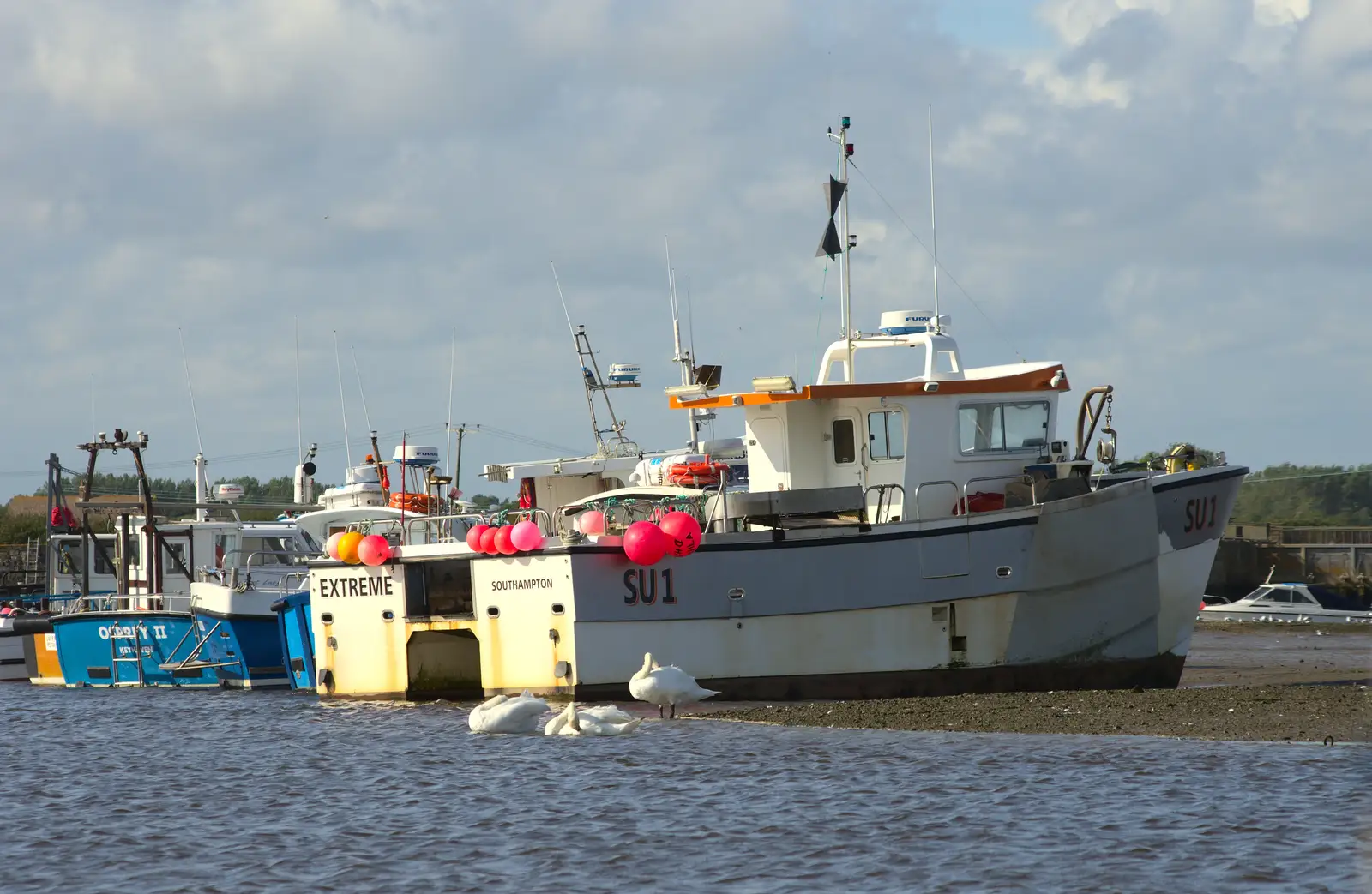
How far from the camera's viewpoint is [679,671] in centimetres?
1995

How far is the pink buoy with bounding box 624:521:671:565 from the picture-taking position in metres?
20.7

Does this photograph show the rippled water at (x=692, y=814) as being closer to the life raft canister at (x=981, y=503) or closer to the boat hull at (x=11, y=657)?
the life raft canister at (x=981, y=503)

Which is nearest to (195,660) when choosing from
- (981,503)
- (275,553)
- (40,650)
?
(275,553)

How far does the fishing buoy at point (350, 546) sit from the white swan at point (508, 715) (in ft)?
14.3

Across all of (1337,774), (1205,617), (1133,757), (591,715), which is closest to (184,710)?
(591,715)

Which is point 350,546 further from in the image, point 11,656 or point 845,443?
point 11,656

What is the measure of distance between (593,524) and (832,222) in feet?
19.4

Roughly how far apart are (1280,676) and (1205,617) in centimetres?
1838

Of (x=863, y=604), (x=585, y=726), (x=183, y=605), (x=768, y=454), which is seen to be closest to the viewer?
(x=585, y=726)

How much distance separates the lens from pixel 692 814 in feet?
47.6

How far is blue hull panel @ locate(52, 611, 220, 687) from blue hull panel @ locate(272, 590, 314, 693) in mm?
2303

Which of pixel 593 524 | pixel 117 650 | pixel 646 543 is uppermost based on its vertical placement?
pixel 593 524

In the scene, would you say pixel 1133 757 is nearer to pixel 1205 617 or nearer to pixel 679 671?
pixel 679 671

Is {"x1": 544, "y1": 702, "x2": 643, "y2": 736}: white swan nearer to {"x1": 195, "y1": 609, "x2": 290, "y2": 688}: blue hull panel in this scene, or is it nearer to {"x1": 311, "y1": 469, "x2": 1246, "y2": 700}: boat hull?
{"x1": 311, "y1": 469, "x2": 1246, "y2": 700}: boat hull
